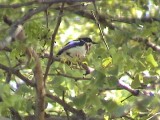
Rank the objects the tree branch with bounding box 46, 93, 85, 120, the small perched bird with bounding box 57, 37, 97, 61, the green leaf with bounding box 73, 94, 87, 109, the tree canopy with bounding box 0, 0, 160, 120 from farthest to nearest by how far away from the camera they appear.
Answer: the small perched bird with bounding box 57, 37, 97, 61, the tree branch with bounding box 46, 93, 85, 120, the green leaf with bounding box 73, 94, 87, 109, the tree canopy with bounding box 0, 0, 160, 120

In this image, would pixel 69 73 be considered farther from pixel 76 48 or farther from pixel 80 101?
pixel 76 48

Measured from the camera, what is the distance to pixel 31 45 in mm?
2627

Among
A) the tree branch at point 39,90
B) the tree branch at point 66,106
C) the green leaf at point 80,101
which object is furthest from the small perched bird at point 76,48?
the green leaf at point 80,101

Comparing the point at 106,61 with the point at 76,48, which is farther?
the point at 76,48

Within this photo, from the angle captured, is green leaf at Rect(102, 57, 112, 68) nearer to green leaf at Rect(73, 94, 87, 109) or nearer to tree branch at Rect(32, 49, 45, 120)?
green leaf at Rect(73, 94, 87, 109)

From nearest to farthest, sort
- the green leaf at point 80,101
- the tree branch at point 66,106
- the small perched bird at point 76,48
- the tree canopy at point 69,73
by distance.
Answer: the tree canopy at point 69,73 → the green leaf at point 80,101 → the tree branch at point 66,106 → the small perched bird at point 76,48

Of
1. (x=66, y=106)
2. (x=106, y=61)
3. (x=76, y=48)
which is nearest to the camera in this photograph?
(x=106, y=61)

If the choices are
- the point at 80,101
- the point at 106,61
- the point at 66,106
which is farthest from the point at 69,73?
the point at 106,61

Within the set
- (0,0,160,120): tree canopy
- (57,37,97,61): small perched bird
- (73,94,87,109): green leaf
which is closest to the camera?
(0,0,160,120): tree canopy

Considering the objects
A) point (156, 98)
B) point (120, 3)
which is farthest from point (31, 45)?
point (120, 3)

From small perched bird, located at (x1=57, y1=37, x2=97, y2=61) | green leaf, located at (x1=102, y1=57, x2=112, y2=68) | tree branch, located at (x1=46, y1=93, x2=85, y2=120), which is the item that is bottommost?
tree branch, located at (x1=46, y1=93, x2=85, y2=120)

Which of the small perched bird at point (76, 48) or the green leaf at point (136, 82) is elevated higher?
the small perched bird at point (76, 48)

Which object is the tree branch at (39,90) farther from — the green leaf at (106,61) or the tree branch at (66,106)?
the green leaf at (106,61)

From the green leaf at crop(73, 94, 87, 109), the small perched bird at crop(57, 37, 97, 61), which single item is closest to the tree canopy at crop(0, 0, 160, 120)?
the green leaf at crop(73, 94, 87, 109)
